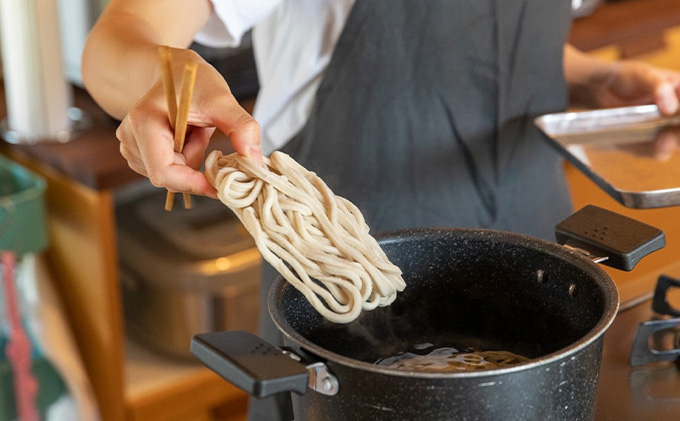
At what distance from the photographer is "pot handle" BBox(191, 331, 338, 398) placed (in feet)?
1.74

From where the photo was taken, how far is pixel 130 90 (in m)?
0.83

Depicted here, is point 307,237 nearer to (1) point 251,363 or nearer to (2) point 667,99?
(1) point 251,363

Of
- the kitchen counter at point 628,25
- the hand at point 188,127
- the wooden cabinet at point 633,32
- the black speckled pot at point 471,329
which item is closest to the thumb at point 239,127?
the hand at point 188,127

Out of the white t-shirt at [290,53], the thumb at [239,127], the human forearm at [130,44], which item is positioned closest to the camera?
the thumb at [239,127]

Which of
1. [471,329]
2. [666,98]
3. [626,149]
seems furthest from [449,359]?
[666,98]

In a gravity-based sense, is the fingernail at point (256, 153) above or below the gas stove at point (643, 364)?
above

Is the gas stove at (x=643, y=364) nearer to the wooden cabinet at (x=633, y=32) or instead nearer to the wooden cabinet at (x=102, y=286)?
the wooden cabinet at (x=102, y=286)

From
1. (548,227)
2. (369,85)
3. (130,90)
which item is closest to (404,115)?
(369,85)

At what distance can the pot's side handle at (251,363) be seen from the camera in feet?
1.74

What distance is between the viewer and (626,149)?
1105mm

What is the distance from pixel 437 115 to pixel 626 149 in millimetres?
239

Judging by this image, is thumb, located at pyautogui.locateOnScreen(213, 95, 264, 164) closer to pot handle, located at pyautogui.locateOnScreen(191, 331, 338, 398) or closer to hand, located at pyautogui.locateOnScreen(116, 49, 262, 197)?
hand, located at pyautogui.locateOnScreen(116, 49, 262, 197)

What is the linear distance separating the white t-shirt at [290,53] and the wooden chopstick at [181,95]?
1.24ft

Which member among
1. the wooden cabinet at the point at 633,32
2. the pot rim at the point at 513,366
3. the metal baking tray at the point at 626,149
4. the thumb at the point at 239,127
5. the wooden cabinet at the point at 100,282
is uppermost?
the thumb at the point at 239,127
